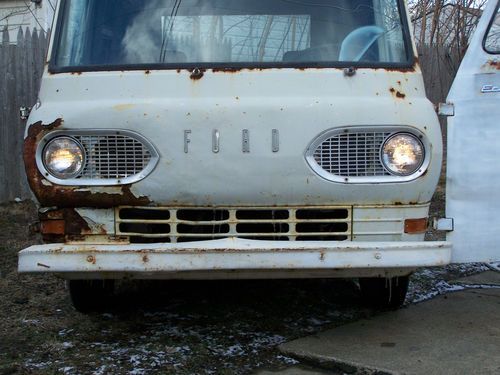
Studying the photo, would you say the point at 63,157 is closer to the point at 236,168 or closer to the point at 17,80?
the point at 236,168

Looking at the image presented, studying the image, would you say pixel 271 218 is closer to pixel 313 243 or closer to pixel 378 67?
pixel 313 243

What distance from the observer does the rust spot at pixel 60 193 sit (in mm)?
3266

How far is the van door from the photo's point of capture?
377 centimetres

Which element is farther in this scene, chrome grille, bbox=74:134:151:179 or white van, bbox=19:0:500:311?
chrome grille, bbox=74:134:151:179

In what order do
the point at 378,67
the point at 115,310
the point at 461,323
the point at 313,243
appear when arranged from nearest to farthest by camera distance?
1. the point at 313,243
2. the point at 378,67
3. the point at 461,323
4. the point at 115,310

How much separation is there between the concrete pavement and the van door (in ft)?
1.64

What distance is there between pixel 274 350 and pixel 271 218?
84 cm

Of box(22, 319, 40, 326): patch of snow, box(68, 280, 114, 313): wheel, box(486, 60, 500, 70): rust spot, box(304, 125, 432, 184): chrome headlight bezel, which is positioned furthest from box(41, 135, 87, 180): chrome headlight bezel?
box(486, 60, 500, 70): rust spot

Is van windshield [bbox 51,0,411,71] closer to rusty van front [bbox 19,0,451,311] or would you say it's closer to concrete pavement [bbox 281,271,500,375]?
rusty van front [bbox 19,0,451,311]

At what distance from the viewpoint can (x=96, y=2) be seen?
3783mm

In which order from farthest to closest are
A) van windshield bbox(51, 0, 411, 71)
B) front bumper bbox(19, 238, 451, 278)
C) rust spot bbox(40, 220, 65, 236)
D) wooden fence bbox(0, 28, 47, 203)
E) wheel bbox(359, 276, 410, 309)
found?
wooden fence bbox(0, 28, 47, 203) < wheel bbox(359, 276, 410, 309) < van windshield bbox(51, 0, 411, 71) < rust spot bbox(40, 220, 65, 236) < front bumper bbox(19, 238, 451, 278)

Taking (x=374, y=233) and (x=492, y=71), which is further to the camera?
(x=492, y=71)

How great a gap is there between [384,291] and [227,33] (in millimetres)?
2047

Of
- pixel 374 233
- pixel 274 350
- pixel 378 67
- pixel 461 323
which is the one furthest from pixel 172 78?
pixel 461 323
